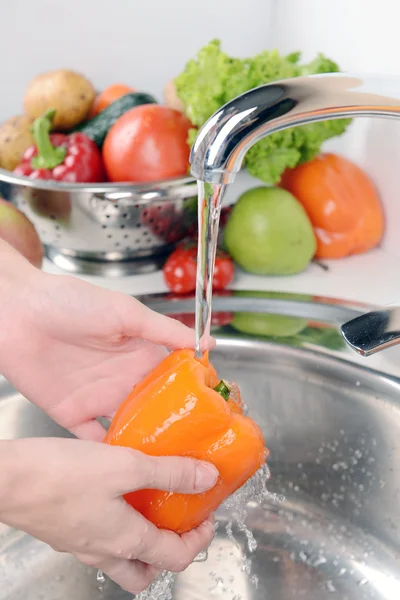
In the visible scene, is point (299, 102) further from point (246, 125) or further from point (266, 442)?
point (266, 442)

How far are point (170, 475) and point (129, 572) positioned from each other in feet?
0.33

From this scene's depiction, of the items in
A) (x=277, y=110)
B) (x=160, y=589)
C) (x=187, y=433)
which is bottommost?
(x=160, y=589)

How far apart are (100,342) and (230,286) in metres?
0.28

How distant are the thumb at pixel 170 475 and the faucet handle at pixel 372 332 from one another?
0.15 meters

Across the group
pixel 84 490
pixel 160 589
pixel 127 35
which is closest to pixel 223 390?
pixel 84 490

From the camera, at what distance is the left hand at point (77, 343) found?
69 cm

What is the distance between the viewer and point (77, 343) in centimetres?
74

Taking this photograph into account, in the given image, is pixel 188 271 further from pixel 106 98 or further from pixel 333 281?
pixel 106 98

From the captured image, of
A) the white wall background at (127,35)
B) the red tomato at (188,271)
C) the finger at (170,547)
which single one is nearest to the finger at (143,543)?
the finger at (170,547)

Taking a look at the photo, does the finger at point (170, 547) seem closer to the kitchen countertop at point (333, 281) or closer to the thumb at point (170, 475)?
the thumb at point (170, 475)

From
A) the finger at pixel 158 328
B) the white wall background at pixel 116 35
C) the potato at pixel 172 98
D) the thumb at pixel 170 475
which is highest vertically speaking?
the white wall background at pixel 116 35

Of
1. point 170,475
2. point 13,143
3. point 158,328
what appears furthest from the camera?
point 13,143

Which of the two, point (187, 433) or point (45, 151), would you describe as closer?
point (187, 433)

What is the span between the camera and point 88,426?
759 millimetres
